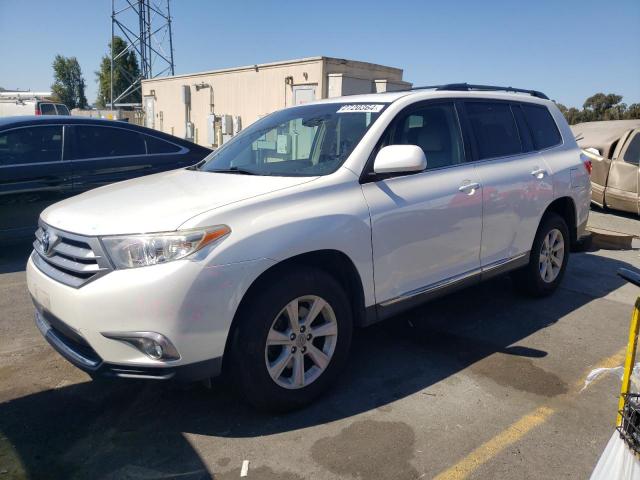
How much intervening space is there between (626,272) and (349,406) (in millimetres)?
1794

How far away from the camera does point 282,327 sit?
295cm

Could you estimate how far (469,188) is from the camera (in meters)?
3.84

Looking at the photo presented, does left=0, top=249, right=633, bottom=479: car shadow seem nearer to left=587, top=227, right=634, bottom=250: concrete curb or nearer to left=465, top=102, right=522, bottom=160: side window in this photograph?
left=465, top=102, right=522, bottom=160: side window

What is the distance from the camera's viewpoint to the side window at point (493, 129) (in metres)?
4.15

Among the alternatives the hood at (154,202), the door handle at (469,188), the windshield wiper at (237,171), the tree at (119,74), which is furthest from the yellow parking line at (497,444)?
the tree at (119,74)

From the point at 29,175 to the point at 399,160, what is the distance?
4.68m

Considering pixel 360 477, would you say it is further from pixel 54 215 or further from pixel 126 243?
pixel 54 215

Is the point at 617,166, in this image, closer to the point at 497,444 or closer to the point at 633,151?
the point at 633,151

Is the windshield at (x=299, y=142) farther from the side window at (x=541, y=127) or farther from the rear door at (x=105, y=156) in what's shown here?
the rear door at (x=105, y=156)

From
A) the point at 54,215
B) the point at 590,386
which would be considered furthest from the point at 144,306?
the point at 590,386

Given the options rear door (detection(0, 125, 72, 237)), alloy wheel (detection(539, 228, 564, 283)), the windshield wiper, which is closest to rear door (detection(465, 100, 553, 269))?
alloy wheel (detection(539, 228, 564, 283))

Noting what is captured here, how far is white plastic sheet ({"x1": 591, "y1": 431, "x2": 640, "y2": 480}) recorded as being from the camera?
5.55 feet

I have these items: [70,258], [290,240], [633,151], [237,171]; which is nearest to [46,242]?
[70,258]

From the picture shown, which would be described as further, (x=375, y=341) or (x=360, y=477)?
(x=375, y=341)
